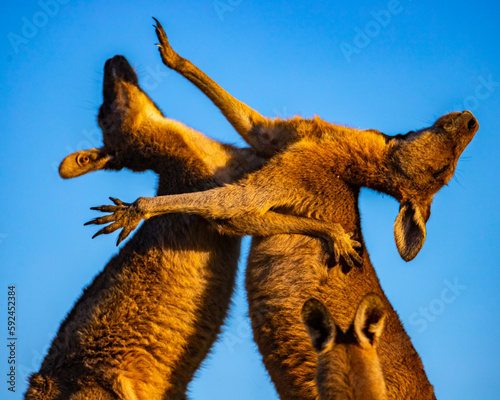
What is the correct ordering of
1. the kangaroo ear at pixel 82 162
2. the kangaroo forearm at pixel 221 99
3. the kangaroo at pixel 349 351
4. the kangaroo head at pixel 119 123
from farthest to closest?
the kangaroo ear at pixel 82 162 < the kangaroo head at pixel 119 123 < the kangaroo forearm at pixel 221 99 < the kangaroo at pixel 349 351

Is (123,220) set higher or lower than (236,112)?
lower

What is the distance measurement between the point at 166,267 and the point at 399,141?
103 inches

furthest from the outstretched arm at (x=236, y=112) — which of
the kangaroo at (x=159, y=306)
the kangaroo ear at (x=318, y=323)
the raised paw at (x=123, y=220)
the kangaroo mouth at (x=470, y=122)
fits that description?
the kangaroo ear at (x=318, y=323)

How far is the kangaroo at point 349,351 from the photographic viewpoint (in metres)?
4.92

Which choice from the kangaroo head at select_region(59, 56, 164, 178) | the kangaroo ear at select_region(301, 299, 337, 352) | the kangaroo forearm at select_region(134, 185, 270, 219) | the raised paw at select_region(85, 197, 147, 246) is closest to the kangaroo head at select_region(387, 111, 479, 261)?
the kangaroo forearm at select_region(134, 185, 270, 219)

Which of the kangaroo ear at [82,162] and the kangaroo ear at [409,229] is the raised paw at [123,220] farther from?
the kangaroo ear at [409,229]

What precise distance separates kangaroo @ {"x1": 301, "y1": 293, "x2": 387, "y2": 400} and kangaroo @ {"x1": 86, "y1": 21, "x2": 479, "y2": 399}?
0.57 meters

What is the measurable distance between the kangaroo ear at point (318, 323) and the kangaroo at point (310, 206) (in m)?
0.61

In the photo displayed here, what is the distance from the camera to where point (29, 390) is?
656 centimetres

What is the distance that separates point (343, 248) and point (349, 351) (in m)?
1.23

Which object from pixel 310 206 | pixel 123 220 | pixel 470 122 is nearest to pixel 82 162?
pixel 123 220

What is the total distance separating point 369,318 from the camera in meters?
5.20

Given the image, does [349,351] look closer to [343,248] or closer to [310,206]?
[343,248]

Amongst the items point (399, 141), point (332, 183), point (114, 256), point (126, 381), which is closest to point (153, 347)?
point (126, 381)
